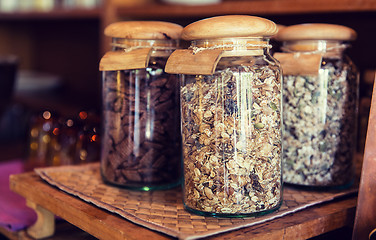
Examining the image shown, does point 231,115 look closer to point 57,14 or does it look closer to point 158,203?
point 158,203

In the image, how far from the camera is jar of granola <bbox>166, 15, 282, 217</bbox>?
0.68 metres

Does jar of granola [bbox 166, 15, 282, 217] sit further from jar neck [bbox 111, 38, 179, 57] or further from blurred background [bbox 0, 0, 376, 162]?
blurred background [bbox 0, 0, 376, 162]

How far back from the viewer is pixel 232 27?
67 cm

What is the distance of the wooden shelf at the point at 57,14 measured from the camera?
6.30ft

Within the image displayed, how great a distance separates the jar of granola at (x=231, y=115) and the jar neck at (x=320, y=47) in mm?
148

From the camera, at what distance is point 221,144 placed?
685 mm

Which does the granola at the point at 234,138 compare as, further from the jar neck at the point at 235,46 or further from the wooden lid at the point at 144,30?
the wooden lid at the point at 144,30

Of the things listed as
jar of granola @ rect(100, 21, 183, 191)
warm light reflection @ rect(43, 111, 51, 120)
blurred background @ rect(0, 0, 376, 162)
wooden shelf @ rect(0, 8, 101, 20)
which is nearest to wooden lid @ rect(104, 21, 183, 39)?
jar of granola @ rect(100, 21, 183, 191)

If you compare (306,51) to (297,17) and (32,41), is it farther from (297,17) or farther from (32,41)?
(32,41)

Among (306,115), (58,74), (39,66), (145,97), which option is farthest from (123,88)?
(39,66)

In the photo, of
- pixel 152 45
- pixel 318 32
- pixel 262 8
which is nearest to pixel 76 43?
pixel 262 8

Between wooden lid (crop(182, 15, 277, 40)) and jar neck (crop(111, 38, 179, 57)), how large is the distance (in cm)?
15

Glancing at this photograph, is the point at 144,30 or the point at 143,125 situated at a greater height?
the point at 144,30

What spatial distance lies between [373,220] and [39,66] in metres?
2.91
